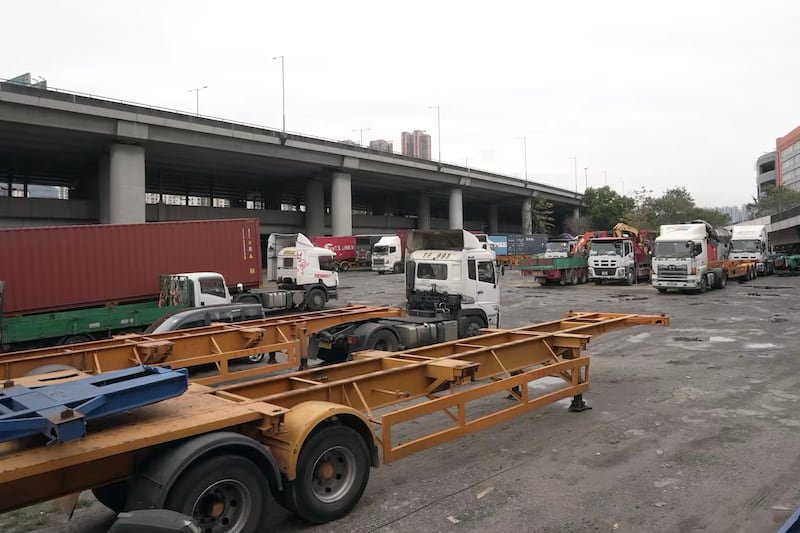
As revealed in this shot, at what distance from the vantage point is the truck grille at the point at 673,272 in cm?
2622

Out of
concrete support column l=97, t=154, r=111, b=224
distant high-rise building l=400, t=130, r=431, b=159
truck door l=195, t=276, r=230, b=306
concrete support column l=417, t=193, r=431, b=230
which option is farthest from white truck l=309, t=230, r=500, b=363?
distant high-rise building l=400, t=130, r=431, b=159

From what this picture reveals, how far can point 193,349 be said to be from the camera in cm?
924

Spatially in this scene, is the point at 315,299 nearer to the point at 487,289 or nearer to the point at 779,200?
the point at 487,289

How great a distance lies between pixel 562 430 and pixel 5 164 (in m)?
54.3

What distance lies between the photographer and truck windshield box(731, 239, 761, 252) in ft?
122

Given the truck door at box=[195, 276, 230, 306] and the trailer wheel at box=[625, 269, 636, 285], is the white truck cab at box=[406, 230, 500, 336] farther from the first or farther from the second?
the trailer wheel at box=[625, 269, 636, 285]

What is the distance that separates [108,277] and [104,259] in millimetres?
565

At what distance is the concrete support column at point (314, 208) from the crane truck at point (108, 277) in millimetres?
38551

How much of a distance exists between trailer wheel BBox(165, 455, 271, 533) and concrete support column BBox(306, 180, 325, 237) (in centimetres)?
5563

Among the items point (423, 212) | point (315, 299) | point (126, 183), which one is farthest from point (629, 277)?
point (423, 212)

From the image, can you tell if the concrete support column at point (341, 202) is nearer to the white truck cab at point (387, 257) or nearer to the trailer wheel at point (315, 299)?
the white truck cab at point (387, 257)

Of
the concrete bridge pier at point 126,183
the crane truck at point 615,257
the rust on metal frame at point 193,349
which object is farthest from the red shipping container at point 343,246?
the rust on metal frame at point 193,349

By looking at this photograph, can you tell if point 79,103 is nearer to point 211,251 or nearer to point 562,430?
point 211,251

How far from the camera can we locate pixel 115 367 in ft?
27.9
